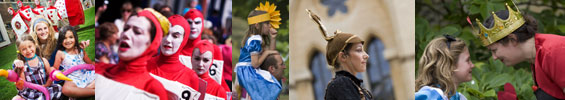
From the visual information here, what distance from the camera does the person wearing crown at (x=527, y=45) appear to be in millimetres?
4211

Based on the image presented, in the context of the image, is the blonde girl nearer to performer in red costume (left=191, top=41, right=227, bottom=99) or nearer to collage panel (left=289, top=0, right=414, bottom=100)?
collage panel (left=289, top=0, right=414, bottom=100)

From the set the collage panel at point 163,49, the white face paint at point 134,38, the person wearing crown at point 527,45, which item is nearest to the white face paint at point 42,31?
the collage panel at point 163,49

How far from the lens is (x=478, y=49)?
588cm

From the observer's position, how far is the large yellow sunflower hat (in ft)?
15.0

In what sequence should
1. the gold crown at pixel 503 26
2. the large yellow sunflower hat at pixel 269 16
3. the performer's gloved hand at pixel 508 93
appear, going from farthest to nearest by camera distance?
the performer's gloved hand at pixel 508 93
the large yellow sunflower hat at pixel 269 16
the gold crown at pixel 503 26

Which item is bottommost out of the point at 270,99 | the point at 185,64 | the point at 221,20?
the point at 270,99

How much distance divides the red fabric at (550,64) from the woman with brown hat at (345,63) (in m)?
1.13

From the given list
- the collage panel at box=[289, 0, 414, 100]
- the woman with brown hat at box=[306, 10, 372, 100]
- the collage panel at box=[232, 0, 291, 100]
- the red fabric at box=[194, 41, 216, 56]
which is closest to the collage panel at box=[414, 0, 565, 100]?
the collage panel at box=[289, 0, 414, 100]

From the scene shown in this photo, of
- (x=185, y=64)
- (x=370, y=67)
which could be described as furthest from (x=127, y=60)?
(x=370, y=67)

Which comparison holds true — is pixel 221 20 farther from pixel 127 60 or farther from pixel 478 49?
pixel 478 49

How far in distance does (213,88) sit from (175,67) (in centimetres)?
31

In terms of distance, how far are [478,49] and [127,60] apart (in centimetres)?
316

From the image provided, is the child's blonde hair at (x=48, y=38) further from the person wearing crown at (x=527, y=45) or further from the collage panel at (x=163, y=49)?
the person wearing crown at (x=527, y=45)

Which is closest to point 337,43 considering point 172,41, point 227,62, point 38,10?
point 227,62
